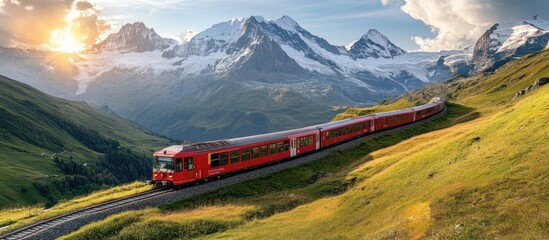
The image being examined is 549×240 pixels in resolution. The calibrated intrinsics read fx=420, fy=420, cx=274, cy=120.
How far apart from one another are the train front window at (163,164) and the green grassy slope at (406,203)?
4.68 metres

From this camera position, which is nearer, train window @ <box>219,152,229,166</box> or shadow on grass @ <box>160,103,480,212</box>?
shadow on grass @ <box>160,103,480,212</box>

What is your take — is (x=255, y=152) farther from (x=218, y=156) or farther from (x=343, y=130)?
(x=343, y=130)

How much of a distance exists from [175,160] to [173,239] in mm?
13208

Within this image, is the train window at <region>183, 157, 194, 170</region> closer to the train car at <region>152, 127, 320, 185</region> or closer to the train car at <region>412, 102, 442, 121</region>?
the train car at <region>152, 127, 320, 185</region>

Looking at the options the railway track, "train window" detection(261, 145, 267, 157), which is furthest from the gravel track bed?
"train window" detection(261, 145, 267, 157)

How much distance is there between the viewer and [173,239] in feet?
106

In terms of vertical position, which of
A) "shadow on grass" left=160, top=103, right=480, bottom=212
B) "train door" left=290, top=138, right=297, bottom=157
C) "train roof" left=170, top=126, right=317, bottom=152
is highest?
"train roof" left=170, top=126, right=317, bottom=152

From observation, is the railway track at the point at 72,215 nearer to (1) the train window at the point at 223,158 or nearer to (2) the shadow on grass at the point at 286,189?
(2) the shadow on grass at the point at 286,189

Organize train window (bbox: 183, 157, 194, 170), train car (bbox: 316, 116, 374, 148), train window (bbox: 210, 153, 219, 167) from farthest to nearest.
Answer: train car (bbox: 316, 116, 374, 148) → train window (bbox: 210, 153, 219, 167) → train window (bbox: 183, 157, 194, 170)

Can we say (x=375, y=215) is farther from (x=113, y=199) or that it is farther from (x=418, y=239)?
(x=113, y=199)

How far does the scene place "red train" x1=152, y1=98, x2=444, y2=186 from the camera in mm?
44906

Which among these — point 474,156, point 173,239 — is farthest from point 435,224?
point 173,239

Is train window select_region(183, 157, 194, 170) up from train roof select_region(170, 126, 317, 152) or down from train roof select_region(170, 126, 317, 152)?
down

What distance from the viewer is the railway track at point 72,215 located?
3447 centimetres
